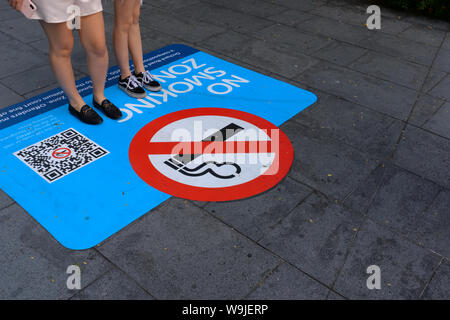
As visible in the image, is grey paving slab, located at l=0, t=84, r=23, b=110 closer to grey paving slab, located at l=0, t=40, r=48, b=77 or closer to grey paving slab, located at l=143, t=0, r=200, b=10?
grey paving slab, located at l=0, t=40, r=48, b=77

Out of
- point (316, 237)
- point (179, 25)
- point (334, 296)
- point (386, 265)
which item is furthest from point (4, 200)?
point (179, 25)

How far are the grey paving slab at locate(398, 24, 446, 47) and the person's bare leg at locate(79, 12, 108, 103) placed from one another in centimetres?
452

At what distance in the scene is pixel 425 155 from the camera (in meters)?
3.63

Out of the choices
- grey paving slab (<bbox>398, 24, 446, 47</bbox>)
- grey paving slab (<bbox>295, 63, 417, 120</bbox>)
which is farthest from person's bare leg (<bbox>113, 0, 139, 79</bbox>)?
grey paving slab (<bbox>398, 24, 446, 47</bbox>)

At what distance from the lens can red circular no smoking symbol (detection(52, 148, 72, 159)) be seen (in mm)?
3373

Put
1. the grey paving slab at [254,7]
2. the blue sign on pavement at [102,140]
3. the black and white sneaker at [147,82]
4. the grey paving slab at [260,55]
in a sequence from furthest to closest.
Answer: the grey paving slab at [254,7]
the grey paving slab at [260,55]
the black and white sneaker at [147,82]
the blue sign on pavement at [102,140]

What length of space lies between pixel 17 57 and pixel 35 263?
341 centimetres

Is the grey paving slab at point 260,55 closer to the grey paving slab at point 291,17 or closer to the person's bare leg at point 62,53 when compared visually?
the grey paving slab at point 291,17

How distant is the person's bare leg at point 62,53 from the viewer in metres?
3.25

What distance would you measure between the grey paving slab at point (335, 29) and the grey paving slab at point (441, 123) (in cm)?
198

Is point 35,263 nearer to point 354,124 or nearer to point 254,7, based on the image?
point 354,124

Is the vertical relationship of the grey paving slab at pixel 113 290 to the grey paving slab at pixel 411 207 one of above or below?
below

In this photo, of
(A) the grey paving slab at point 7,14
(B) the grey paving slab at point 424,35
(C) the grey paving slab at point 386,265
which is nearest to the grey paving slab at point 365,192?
(C) the grey paving slab at point 386,265
